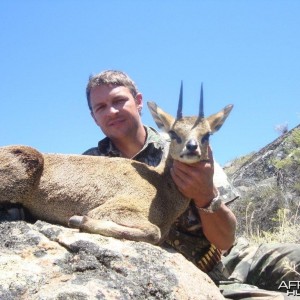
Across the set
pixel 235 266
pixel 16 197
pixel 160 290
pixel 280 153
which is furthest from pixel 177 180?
pixel 280 153

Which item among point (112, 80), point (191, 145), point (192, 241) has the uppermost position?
point (112, 80)

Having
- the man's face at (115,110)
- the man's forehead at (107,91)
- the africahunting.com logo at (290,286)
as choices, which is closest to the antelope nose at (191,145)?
the man's face at (115,110)

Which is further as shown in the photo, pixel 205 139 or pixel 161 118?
pixel 161 118

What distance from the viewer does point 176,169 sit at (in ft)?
21.6

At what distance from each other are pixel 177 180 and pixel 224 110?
1.38 metres

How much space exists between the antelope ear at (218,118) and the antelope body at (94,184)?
39 cm

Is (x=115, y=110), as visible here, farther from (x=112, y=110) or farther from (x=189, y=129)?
(x=189, y=129)

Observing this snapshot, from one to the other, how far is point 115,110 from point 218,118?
5.96 ft

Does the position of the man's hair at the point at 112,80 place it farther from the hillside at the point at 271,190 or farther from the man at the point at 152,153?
the hillside at the point at 271,190

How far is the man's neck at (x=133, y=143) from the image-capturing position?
28.2 ft

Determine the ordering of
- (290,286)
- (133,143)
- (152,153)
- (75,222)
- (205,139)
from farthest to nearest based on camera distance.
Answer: (133,143), (152,153), (290,286), (205,139), (75,222)

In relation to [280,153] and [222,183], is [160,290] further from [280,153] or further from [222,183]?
[280,153]

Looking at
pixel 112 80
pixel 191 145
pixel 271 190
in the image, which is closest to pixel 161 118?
pixel 191 145

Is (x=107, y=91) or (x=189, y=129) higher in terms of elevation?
(x=107, y=91)
